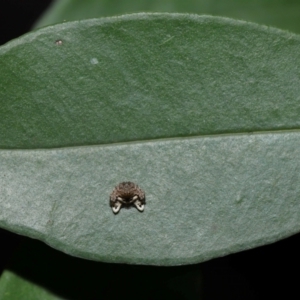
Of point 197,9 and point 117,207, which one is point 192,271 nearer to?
point 117,207

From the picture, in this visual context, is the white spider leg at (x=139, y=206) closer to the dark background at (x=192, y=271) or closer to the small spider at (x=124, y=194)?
the small spider at (x=124, y=194)

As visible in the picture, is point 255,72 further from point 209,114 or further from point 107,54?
point 107,54

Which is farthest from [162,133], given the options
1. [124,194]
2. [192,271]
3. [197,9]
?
[197,9]

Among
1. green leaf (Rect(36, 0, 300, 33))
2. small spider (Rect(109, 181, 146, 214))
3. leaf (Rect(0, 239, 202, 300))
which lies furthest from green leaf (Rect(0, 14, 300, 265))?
green leaf (Rect(36, 0, 300, 33))

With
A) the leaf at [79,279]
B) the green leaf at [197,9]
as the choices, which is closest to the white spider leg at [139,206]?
the leaf at [79,279]

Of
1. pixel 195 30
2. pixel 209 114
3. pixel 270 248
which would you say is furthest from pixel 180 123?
pixel 270 248

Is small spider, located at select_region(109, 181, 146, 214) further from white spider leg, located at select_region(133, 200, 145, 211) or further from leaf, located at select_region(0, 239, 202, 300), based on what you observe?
leaf, located at select_region(0, 239, 202, 300)

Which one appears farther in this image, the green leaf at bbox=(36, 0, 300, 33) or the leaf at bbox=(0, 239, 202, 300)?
the green leaf at bbox=(36, 0, 300, 33)
